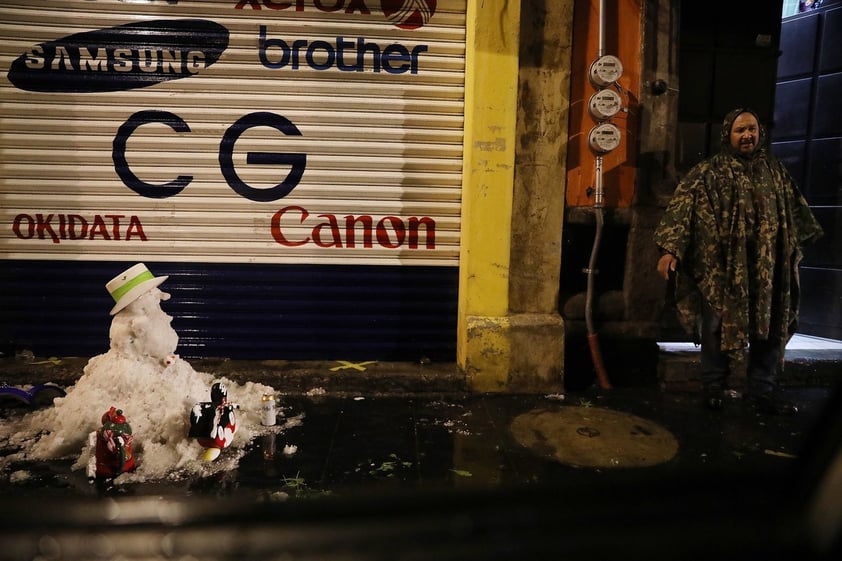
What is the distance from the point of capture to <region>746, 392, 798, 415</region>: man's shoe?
15.7 feet

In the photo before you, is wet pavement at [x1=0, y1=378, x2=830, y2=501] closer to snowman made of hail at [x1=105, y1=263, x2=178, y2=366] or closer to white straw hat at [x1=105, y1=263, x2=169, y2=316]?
snowman made of hail at [x1=105, y1=263, x2=178, y2=366]

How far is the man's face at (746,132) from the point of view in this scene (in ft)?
15.3

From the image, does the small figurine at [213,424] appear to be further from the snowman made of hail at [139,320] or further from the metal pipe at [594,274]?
the metal pipe at [594,274]

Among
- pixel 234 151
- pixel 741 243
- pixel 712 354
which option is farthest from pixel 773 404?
pixel 234 151

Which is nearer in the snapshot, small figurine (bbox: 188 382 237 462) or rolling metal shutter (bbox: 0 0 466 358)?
small figurine (bbox: 188 382 237 462)

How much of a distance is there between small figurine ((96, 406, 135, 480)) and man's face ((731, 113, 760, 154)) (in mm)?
5046

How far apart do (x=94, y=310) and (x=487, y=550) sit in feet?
17.7

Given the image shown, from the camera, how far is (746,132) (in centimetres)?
466

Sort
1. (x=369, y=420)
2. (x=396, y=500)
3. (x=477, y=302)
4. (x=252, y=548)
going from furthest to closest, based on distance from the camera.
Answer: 1. (x=477, y=302)
2. (x=369, y=420)
3. (x=396, y=500)
4. (x=252, y=548)

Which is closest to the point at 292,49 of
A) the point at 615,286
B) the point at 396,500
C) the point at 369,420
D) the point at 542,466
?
the point at 369,420

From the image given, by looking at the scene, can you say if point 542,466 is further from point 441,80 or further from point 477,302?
point 441,80

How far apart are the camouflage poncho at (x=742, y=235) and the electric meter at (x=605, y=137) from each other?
702mm

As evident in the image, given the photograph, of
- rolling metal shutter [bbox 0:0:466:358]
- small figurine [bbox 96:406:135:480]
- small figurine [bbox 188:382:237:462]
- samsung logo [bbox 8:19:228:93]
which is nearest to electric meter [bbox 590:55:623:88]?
rolling metal shutter [bbox 0:0:466:358]

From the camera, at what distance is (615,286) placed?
18.2 ft
